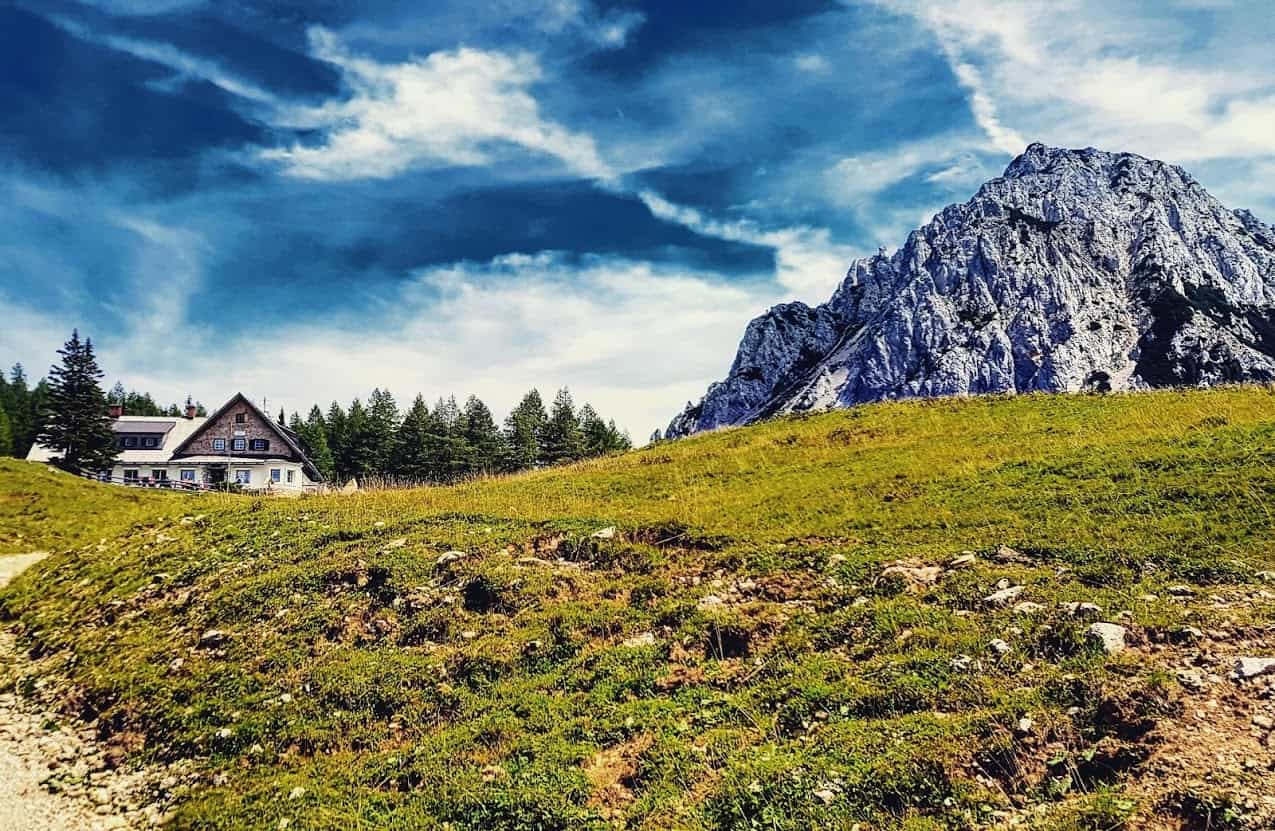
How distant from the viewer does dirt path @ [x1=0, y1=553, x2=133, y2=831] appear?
10680 mm

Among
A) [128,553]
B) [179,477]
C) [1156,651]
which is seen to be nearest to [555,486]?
[128,553]

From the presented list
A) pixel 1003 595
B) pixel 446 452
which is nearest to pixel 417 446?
pixel 446 452

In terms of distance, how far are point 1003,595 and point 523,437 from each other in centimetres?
9954

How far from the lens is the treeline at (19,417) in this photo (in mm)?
110062

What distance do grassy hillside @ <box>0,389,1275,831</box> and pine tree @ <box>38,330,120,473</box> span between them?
62108 millimetres

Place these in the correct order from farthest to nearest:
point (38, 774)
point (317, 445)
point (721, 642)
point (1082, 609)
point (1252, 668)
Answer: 1. point (317, 445)
2. point (721, 642)
3. point (38, 774)
4. point (1082, 609)
5. point (1252, 668)

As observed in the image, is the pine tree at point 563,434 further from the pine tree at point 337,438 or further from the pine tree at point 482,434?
the pine tree at point 337,438

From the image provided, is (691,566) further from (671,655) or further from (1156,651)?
(1156,651)

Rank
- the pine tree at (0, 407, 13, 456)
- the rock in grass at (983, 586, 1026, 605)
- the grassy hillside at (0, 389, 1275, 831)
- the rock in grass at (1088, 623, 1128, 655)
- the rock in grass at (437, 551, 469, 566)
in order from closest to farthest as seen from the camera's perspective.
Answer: the grassy hillside at (0, 389, 1275, 831) < the rock in grass at (1088, 623, 1128, 655) < the rock in grass at (983, 586, 1026, 605) < the rock in grass at (437, 551, 469, 566) < the pine tree at (0, 407, 13, 456)

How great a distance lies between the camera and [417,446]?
334 ft

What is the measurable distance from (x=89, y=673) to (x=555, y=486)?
16767mm

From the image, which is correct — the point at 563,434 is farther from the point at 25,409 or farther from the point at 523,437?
the point at 25,409

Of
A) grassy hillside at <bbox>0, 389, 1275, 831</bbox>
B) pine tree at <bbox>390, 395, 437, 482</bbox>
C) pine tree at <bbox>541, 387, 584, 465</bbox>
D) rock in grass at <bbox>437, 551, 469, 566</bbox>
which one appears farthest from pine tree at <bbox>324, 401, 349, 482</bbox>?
rock in grass at <bbox>437, 551, 469, 566</bbox>

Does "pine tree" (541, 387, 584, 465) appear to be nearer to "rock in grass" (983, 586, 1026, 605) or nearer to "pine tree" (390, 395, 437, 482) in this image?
"pine tree" (390, 395, 437, 482)
